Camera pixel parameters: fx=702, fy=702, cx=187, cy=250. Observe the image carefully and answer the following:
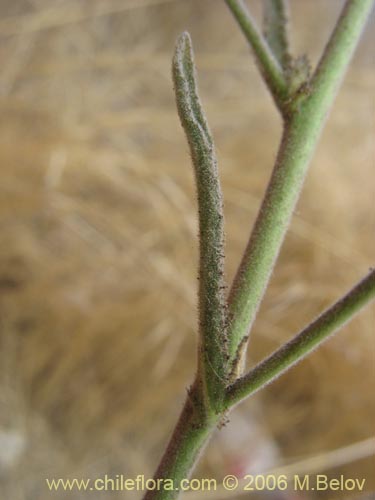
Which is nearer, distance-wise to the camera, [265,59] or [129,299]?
[265,59]

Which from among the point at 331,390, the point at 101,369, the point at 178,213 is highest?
the point at 178,213

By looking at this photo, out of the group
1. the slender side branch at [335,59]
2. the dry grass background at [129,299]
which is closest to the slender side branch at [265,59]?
the slender side branch at [335,59]

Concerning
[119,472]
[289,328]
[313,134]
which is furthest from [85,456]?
[313,134]

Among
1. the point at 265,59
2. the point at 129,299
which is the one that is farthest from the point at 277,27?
Answer: the point at 129,299

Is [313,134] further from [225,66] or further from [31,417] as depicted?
[225,66]

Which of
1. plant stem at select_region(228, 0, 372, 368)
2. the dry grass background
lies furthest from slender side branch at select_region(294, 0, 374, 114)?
the dry grass background

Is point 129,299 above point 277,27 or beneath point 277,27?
beneath

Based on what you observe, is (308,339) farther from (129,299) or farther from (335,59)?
(129,299)

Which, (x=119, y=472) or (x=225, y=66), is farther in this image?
(x=225, y=66)
